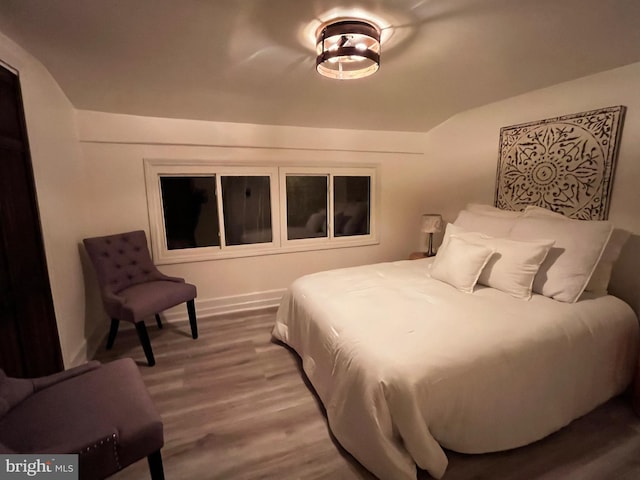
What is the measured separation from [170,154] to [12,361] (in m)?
1.92

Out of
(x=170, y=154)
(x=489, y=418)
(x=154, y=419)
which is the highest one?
(x=170, y=154)

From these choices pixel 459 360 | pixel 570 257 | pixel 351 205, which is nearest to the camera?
pixel 459 360

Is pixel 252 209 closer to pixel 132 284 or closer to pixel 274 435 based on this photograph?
pixel 132 284

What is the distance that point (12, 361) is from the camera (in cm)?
153

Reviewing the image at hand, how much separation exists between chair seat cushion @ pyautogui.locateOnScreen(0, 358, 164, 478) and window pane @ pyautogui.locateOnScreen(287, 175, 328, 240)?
93.1 inches

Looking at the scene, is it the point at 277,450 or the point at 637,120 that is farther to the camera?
the point at 637,120

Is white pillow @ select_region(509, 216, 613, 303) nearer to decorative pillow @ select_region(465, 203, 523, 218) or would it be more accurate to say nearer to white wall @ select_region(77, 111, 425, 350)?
decorative pillow @ select_region(465, 203, 523, 218)

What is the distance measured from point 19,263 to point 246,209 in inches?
73.8

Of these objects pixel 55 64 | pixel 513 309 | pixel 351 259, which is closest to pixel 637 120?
pixel 513 309

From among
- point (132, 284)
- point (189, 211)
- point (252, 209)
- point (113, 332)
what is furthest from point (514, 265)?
point (113, 332)

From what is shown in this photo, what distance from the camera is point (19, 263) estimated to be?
1.62 meters

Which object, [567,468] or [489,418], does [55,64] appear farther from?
[567,468]

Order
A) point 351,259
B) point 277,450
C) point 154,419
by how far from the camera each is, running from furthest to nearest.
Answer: point 351,259
point 277,450
point 154,419

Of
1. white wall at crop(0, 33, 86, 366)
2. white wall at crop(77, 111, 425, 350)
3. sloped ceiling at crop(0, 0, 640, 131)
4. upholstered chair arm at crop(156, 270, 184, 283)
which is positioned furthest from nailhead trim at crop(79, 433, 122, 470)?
white wall at crop(77, 111, 425, 350)
